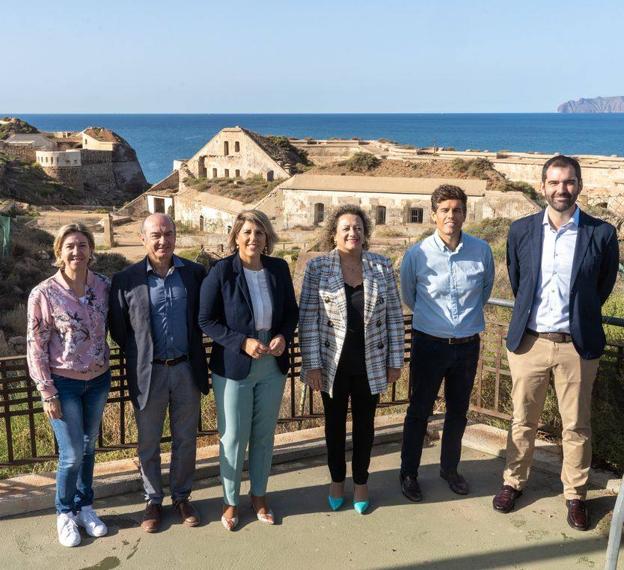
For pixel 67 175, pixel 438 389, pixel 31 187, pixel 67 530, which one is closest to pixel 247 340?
pixel 438 389

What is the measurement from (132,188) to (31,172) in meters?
11.5

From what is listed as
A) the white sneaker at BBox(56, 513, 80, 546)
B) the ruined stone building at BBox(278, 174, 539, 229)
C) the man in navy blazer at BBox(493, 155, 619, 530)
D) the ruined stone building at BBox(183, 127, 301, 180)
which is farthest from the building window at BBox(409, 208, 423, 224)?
the white sneaker at BBox(56, 513, 80, 546)

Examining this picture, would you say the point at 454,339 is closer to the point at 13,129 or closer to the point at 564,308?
the point at 564,308

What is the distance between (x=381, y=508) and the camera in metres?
4.32

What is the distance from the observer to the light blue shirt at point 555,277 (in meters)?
3.94

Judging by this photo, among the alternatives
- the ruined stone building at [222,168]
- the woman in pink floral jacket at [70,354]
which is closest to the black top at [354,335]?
the woman in pink floral jacket at [70,354]

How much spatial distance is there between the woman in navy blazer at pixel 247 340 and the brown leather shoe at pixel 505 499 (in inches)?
57.0

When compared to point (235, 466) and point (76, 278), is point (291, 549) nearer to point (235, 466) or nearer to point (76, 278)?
point (235, 466)

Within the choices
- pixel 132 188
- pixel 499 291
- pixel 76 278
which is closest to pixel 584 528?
pixel 76 278

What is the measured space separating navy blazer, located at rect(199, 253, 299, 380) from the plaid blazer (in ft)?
0.60

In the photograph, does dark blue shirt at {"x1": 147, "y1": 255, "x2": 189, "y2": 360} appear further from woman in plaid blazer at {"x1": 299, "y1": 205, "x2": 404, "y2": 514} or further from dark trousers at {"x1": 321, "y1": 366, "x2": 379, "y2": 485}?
dark trousers at {"x1": 321, "y1": 366, "x2": 379, "y2": 485}

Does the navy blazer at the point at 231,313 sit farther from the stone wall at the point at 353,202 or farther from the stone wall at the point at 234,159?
the stone wall at the point at 234,159

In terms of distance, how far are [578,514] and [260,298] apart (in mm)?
2330

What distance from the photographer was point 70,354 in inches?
147
